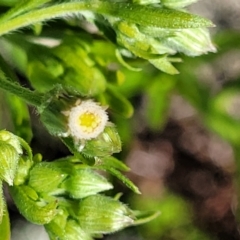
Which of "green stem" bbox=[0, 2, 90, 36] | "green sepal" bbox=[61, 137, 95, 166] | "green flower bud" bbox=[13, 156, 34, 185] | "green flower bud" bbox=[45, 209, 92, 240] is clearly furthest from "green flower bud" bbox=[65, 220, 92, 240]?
"green stem" bbox=[0, 2, 90, 36]

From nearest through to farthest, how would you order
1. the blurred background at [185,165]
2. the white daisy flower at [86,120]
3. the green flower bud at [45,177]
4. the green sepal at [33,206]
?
the white daisy flower at [86,120]
the green sepal at [33,206]
the green flower bud at [45,177]
the blurred background at [185,165]

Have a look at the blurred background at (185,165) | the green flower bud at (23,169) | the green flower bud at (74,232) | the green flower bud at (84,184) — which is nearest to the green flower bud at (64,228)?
the green flower bud at (74,232)

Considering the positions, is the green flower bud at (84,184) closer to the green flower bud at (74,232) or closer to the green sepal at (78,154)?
the green flower bud at (74,232)

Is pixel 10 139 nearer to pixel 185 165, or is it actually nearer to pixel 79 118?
pixel 79 118

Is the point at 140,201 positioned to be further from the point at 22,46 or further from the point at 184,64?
the point at 22,46

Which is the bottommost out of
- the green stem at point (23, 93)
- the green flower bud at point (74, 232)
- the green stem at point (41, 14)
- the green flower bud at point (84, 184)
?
the green flower bud at point (74, 232)

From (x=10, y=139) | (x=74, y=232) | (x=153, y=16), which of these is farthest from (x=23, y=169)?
Result: (x=153, y=16)
